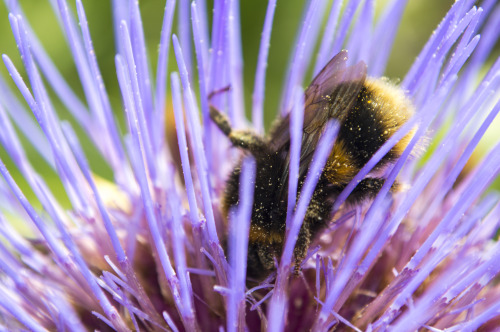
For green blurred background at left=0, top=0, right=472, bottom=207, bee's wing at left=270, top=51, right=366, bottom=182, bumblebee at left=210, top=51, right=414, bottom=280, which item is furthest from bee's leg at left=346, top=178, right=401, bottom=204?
green blurred background at left=0, top=0, right=472, bottom=207

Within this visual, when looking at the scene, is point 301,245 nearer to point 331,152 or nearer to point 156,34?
point 331,152

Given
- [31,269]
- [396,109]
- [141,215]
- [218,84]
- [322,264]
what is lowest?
[31,269]

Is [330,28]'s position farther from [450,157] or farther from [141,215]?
[141,215]

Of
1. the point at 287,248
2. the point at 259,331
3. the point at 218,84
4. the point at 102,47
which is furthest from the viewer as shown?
the point at 102,47

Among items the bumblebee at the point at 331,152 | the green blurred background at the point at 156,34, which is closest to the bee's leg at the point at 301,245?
the bumblebee at the point at 331,152

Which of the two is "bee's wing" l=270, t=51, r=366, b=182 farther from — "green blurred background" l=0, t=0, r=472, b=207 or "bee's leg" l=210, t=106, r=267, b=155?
"green blurred background" l=0, t=0, r=472, b=207

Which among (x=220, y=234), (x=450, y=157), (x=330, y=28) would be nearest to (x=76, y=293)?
(x=220, y=234)

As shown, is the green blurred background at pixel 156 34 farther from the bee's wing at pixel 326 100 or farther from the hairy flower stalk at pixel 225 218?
the bee's wing at pixel 326 100
